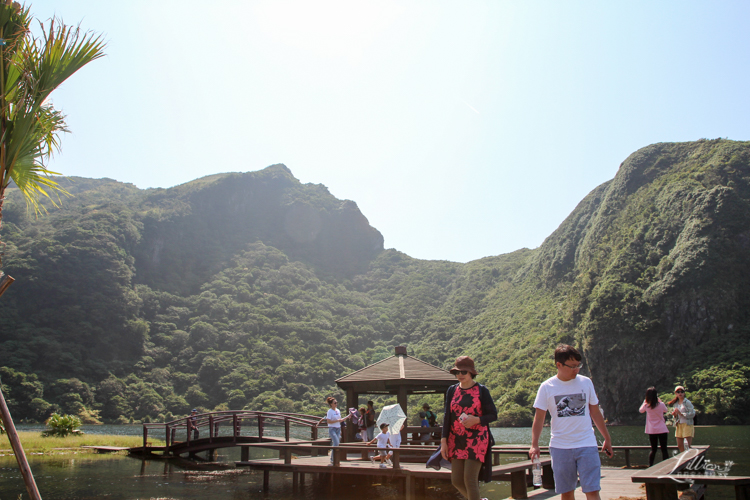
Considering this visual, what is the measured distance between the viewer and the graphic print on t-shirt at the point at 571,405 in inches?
172

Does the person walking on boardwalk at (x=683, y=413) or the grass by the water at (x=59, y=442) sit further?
the grass by the water at (x=59, y=442)

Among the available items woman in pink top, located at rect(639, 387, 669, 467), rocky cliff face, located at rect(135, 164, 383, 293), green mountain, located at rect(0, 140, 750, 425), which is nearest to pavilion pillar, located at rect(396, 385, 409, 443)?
woman in pink top, located at rect(639, 387, 669, 467)

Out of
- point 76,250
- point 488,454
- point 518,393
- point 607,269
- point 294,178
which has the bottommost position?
point 518,393

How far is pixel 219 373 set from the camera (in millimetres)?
78438

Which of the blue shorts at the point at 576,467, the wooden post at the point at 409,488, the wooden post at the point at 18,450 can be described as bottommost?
the wooden post at the point at 409,488

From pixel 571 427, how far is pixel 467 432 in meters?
0.99

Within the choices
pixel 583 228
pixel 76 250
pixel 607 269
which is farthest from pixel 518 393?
pixel 76 250

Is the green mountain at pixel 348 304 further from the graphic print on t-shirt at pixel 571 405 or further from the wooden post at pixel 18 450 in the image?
the graphic print on t-shirt at pixel 571 405

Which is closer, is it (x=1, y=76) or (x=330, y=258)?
(x=1, y=76)

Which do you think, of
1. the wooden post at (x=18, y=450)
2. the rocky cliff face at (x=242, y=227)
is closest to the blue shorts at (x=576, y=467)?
the wooden post at (x=18, y=450)

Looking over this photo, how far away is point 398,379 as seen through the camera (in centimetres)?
1308

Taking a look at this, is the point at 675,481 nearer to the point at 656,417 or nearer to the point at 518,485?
the point at 518,485

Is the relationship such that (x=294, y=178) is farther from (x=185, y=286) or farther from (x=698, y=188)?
(x=698, y=188)

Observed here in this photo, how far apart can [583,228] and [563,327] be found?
37.7 metres
